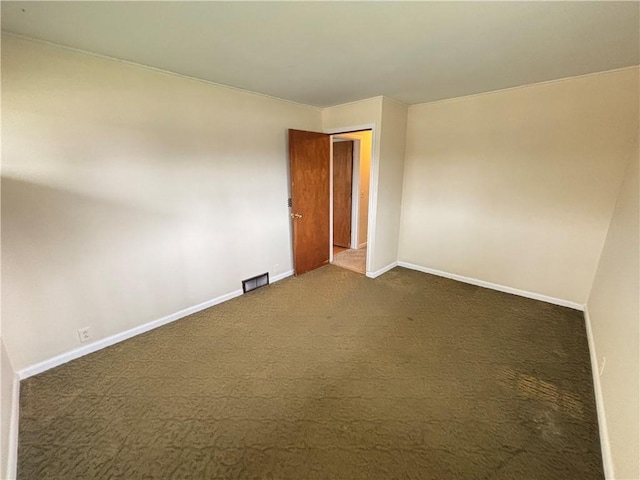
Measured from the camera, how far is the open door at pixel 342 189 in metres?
4.98

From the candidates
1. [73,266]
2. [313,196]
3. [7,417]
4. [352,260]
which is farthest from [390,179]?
[7,417]

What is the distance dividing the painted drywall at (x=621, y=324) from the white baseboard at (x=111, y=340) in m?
3.15

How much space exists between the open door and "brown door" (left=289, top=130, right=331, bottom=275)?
3.47 ft

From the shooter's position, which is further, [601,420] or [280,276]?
[280,276]

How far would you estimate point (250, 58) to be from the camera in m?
2.12

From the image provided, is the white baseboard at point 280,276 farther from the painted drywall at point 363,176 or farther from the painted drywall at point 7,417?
the painted drywall at point 7,417

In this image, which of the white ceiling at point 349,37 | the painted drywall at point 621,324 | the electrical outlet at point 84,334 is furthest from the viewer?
the electrical outlet at point 84,334

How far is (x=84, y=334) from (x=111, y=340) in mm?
209

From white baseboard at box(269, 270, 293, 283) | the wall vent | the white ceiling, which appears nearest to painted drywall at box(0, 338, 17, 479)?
the wall vent

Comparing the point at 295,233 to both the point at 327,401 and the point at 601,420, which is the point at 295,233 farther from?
the point at 601,420

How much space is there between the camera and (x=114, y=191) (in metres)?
2.24

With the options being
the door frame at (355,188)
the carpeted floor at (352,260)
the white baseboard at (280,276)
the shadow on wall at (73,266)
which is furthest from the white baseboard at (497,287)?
the shadow on wall at (73,266)

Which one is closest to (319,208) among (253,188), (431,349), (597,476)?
(253,188)

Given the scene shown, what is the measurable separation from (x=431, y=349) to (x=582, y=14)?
237 centimetres
